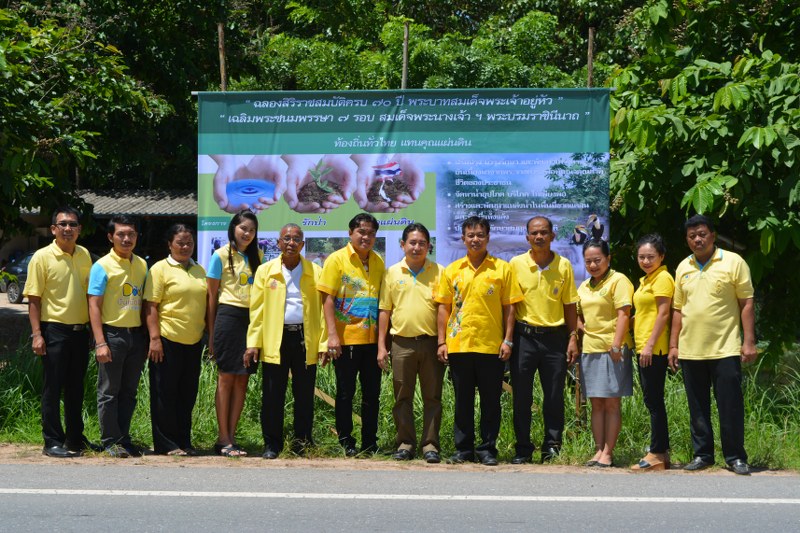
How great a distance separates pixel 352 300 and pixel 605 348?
1.85 m

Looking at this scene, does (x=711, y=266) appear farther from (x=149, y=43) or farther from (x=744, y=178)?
(x=149, y=43)

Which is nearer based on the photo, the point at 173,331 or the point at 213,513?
the point at 213,513

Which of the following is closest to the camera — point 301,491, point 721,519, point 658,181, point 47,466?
point 721,519

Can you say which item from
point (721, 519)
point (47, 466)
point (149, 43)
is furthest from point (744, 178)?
point (149, 43)

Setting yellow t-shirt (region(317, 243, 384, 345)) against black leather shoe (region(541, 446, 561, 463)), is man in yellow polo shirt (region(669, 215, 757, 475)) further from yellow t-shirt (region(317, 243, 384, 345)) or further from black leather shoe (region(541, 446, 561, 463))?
yellow t-shirt (region(317, 243, 384, 345))

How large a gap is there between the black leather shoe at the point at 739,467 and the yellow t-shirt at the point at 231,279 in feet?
11.7

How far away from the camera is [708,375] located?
6875 millimetres

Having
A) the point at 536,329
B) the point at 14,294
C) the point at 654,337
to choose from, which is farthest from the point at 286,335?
the point at 14,294

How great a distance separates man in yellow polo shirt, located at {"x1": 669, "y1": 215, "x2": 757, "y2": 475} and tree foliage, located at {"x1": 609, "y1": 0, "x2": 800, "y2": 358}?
3.20 feet

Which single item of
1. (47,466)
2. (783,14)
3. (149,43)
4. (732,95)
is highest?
(149,43)

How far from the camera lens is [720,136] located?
818cm

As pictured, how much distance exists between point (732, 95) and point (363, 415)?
3.80 metres

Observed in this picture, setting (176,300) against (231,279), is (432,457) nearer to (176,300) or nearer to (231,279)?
(231,279)

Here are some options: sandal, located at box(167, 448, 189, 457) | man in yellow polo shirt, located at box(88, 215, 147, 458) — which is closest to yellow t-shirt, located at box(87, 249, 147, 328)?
man in yellow polo shirt, located at box(88, 215, 147, 458)
